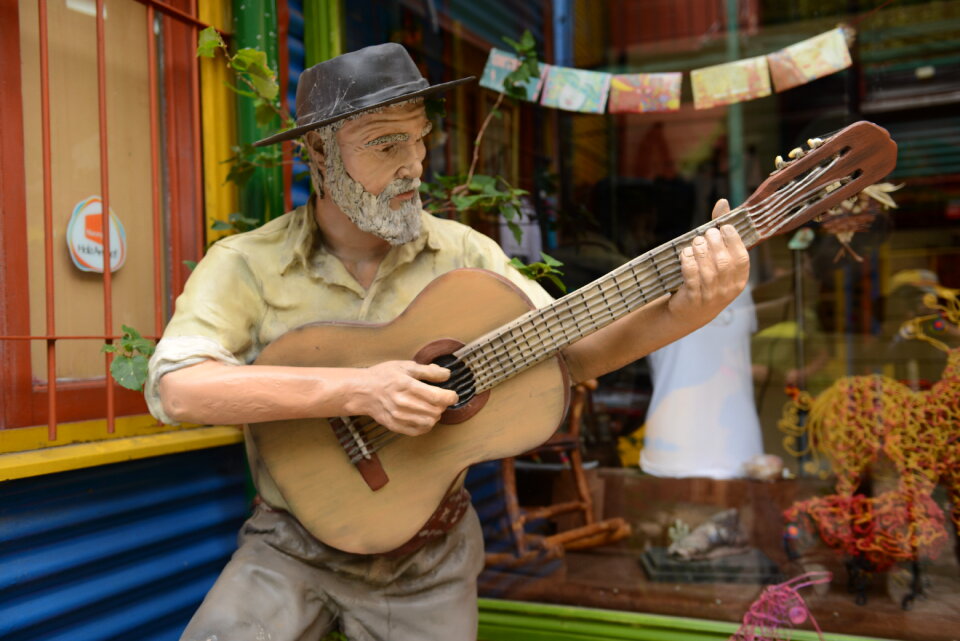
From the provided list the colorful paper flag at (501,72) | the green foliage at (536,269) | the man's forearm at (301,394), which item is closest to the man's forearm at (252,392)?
the man's forearm at (301,394)

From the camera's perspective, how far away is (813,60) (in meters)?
2.96

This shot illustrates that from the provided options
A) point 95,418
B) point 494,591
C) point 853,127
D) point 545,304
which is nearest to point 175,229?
point 95,418

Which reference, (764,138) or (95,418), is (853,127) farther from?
(95,418)

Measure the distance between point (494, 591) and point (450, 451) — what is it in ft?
5.29

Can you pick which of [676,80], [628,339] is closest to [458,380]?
[628,339]

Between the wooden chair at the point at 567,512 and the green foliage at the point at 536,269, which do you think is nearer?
the green foliage at the point at 536,269

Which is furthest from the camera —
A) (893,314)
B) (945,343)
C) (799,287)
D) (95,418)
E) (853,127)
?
(799,287)

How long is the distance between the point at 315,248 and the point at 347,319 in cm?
21

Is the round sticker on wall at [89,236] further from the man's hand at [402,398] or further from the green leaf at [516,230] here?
the green leaf at [516,230]

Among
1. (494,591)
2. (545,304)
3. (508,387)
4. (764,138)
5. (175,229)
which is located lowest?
(494,591)

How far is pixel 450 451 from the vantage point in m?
1.73

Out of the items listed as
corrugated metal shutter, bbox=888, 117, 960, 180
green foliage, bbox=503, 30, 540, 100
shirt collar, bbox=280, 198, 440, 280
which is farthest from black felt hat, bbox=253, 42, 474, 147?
corrugated metal shutter, bbox=888, 117, 960, 180

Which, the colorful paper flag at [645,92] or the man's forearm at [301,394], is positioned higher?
the colorful paper flag at [645,92]

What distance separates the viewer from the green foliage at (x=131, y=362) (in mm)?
2008
